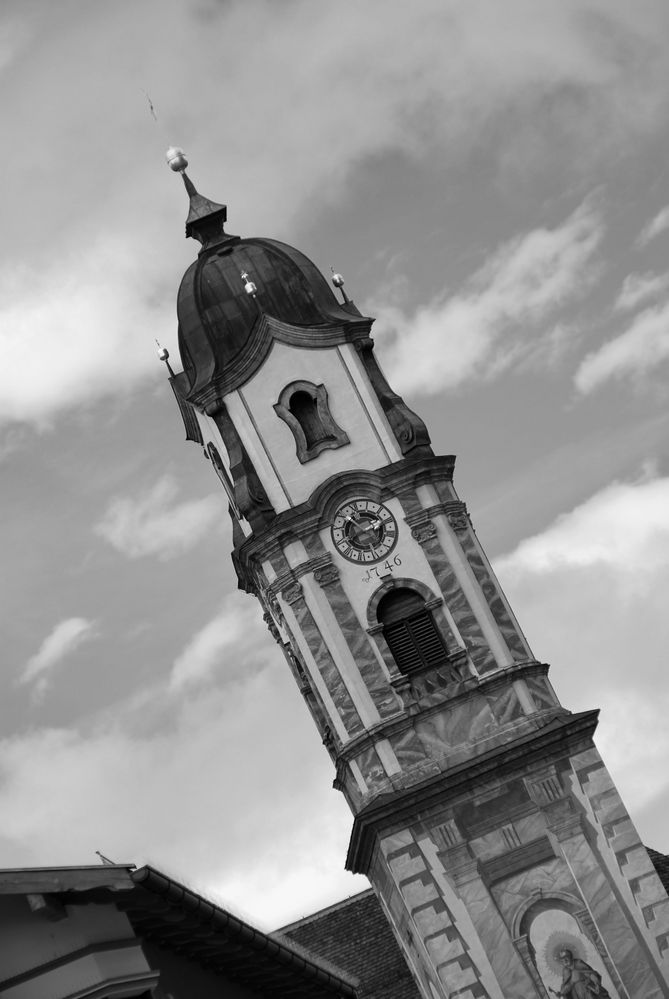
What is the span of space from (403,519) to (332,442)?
2393 mm

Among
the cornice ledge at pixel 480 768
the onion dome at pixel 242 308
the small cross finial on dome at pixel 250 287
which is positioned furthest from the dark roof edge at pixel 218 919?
the small cross finial on dome at pixel 250 287

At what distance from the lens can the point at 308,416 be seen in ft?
145

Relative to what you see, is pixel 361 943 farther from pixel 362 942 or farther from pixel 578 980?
pixel 578 980

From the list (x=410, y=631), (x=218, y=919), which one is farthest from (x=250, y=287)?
(x=218, y=919)

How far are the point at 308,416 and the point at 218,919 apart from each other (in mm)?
21505

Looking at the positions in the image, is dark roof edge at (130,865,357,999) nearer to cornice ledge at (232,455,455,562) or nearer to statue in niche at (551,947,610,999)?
statue in niche at (551,947,610,999)

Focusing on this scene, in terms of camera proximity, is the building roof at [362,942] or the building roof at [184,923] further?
the building roof at [362,942]

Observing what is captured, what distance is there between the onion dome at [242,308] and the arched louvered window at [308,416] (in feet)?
3.92

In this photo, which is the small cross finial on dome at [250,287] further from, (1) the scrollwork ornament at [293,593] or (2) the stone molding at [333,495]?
(1) the scrollwork ornament at [293,593]

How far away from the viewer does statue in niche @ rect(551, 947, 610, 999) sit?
3947cm

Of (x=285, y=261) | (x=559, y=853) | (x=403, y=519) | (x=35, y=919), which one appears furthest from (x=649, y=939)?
(x=35, y=919)

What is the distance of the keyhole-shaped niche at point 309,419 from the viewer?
4353 cm

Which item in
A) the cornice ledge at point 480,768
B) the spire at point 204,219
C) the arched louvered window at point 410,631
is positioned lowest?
the cornice ledge at point 480,768

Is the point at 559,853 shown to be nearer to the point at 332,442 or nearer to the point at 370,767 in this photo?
the point at 370,767
